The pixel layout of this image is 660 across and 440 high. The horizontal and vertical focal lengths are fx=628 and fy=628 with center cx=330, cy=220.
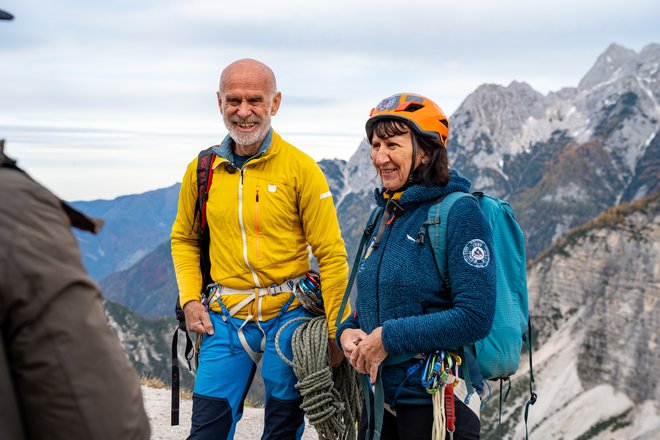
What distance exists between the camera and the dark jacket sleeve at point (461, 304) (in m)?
3.46

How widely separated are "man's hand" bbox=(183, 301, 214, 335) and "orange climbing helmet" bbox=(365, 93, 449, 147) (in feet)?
6.71

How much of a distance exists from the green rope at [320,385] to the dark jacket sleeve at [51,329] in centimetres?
302

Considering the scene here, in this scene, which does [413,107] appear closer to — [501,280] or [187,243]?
[501,280]

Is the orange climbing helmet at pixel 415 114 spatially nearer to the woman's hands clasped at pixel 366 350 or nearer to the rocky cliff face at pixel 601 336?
the woman's hands clasped at pixel 366 350

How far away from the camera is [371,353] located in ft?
12.2

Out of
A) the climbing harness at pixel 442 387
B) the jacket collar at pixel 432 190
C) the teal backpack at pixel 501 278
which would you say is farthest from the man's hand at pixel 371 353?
the jacket collar at pixel 432 190

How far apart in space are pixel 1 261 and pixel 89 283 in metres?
0.24

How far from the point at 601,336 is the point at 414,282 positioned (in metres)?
65.8

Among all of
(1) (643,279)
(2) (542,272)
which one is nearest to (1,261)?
(1) (643,279)

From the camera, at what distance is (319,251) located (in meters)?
4.96

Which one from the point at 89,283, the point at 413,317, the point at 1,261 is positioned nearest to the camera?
the point at 1,261

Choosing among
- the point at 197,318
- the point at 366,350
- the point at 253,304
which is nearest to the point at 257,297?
the point at 253,304

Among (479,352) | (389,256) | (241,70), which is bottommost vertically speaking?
(479,352)

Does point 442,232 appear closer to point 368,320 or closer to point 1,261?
point 368,320
